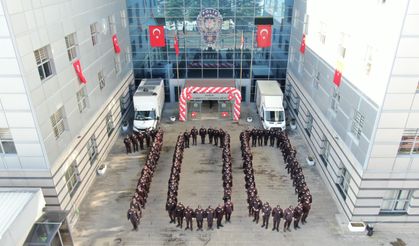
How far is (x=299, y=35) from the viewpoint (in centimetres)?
2719

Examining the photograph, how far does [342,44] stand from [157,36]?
16.9m

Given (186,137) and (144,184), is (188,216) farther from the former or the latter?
(186,137)

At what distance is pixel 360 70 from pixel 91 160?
16.4m

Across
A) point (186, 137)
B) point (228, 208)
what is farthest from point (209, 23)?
point (228, 208)

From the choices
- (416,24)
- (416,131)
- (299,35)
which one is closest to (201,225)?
(416,131)

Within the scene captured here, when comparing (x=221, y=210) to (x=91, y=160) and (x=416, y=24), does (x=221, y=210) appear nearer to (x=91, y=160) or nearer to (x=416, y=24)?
(x=91, y=160)

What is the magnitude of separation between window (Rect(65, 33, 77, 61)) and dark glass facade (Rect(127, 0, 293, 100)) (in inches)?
478

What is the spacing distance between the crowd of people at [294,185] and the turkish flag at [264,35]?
8706 mm

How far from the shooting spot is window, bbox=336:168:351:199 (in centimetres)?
1766

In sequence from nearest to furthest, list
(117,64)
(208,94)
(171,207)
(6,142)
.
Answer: (6,142), (171,207), (117,64), (208,94)

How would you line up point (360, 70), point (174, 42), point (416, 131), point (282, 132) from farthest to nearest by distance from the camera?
point (174, 42) < point (282, 132) < point (360, 70) < point (416, 131)

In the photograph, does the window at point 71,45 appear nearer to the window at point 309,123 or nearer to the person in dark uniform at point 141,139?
the person in dark uniform at point 141,139

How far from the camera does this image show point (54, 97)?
16.0 metres

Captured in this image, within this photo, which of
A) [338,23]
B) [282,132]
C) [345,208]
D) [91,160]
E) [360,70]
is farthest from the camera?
[282,132]
